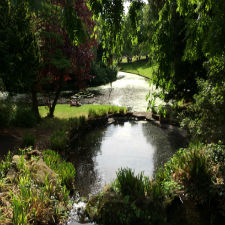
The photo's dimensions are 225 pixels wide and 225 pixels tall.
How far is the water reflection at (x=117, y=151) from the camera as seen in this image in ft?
26.5

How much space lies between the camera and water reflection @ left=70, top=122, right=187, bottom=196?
8.06m

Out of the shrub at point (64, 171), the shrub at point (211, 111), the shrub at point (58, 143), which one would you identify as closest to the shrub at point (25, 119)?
the shrub at point (58, 143)

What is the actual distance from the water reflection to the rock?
1059 millimetres

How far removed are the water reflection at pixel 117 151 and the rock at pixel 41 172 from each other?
3.47ft

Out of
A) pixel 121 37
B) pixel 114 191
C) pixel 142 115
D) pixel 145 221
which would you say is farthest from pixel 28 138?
pixel 142 115

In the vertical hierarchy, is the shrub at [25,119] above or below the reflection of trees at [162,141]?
above

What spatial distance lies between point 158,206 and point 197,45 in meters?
3.34

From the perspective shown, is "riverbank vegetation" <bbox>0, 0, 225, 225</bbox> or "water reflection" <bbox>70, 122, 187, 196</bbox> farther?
"water reflection" <bbox>70, 122, 187, 196</bbox>

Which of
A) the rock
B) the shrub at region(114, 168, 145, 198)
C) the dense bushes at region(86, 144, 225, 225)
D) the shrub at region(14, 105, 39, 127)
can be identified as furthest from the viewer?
the shrub at region(14, 105, 39, 127)

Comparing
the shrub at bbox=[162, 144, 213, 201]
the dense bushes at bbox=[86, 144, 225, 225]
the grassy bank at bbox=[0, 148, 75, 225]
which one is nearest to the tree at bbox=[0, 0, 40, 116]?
the grassy bank at bbox=[0, 148, 75, 225]

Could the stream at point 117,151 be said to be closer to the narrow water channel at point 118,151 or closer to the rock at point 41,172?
the narrow water channel at point 118,151

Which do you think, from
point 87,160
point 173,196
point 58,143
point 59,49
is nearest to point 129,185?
point 173,196

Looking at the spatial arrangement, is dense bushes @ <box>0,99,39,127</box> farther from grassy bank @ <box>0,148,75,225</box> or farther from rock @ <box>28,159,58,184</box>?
rock @ <box>28,159,58,184</box>

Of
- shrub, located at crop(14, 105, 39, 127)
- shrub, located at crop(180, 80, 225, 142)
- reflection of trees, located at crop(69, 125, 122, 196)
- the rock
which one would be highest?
shrub, located at crop(180, 80, 225, 142)
